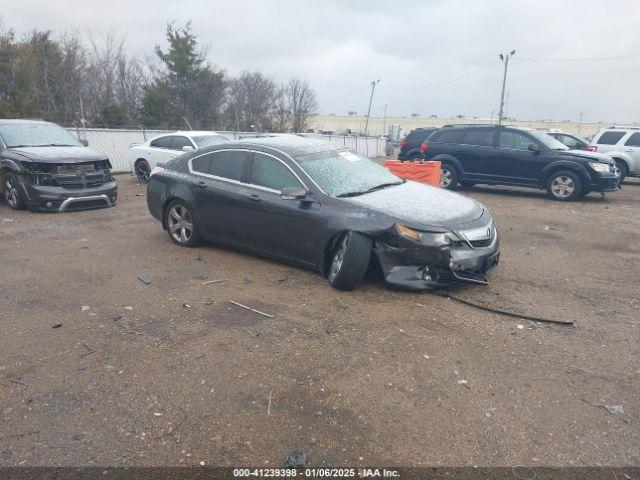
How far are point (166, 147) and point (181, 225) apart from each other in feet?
22.3

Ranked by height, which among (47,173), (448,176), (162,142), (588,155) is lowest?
(47,173)

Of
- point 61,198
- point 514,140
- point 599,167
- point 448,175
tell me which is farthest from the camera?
point 448,175

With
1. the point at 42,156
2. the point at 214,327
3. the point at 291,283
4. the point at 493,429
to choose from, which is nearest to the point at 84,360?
the point at 214,327

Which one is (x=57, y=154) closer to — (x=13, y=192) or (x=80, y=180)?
(x=80, y=180)

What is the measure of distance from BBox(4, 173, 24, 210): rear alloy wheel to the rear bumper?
0.27m

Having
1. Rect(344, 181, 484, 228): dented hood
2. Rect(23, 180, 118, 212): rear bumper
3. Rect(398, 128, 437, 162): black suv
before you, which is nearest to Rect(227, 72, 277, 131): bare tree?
Rect(398, 128, 437, 162): black suv

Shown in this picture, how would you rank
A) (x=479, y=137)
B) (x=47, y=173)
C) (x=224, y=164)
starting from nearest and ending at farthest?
1. (x=224, y=164)
2. (x=47, y=173)
3. (x=479, y=137)

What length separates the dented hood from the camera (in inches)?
204

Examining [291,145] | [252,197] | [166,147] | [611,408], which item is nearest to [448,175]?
[166,147]

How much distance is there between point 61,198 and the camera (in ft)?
30.9

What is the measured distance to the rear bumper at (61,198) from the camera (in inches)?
367

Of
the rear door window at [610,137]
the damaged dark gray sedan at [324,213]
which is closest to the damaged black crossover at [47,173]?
the damaged dark gray sedan at [324,213]

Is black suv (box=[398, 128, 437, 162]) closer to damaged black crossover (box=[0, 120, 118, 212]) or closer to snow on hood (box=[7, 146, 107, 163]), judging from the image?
damaged black crossover (box=[0, 120, 118, 212])

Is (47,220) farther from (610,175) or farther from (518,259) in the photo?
(610,175)
